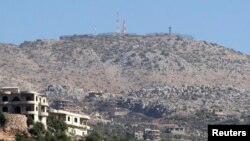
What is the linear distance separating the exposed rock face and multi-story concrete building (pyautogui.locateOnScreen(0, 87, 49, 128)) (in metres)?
2.83

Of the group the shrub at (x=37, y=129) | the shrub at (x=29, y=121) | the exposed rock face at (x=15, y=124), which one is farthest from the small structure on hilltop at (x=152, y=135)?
the exposed rock face at (x=15, y=124)

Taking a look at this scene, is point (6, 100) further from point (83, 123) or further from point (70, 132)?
point (83, 123)

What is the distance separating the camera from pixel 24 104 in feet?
273

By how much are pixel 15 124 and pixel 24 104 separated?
15.5 feet

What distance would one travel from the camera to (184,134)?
199250 mm

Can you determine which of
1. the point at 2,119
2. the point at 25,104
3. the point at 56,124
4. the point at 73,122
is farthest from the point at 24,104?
the point at 73,122

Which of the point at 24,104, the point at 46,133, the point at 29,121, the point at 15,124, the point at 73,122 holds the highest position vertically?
the point at 24,104

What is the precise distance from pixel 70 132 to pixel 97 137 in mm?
2155

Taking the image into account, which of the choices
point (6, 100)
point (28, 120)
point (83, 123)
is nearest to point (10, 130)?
point (28, 120)

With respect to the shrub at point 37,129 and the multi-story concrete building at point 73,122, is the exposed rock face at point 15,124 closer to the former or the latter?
the shrub at point 37,129

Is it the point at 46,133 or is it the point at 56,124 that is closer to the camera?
the point at 46,133

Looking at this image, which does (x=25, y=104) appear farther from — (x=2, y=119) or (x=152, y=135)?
(x=152, y=135)

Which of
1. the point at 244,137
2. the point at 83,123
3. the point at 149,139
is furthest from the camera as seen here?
the point at 149,139

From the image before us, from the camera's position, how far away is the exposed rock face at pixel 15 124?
78.1 metres
